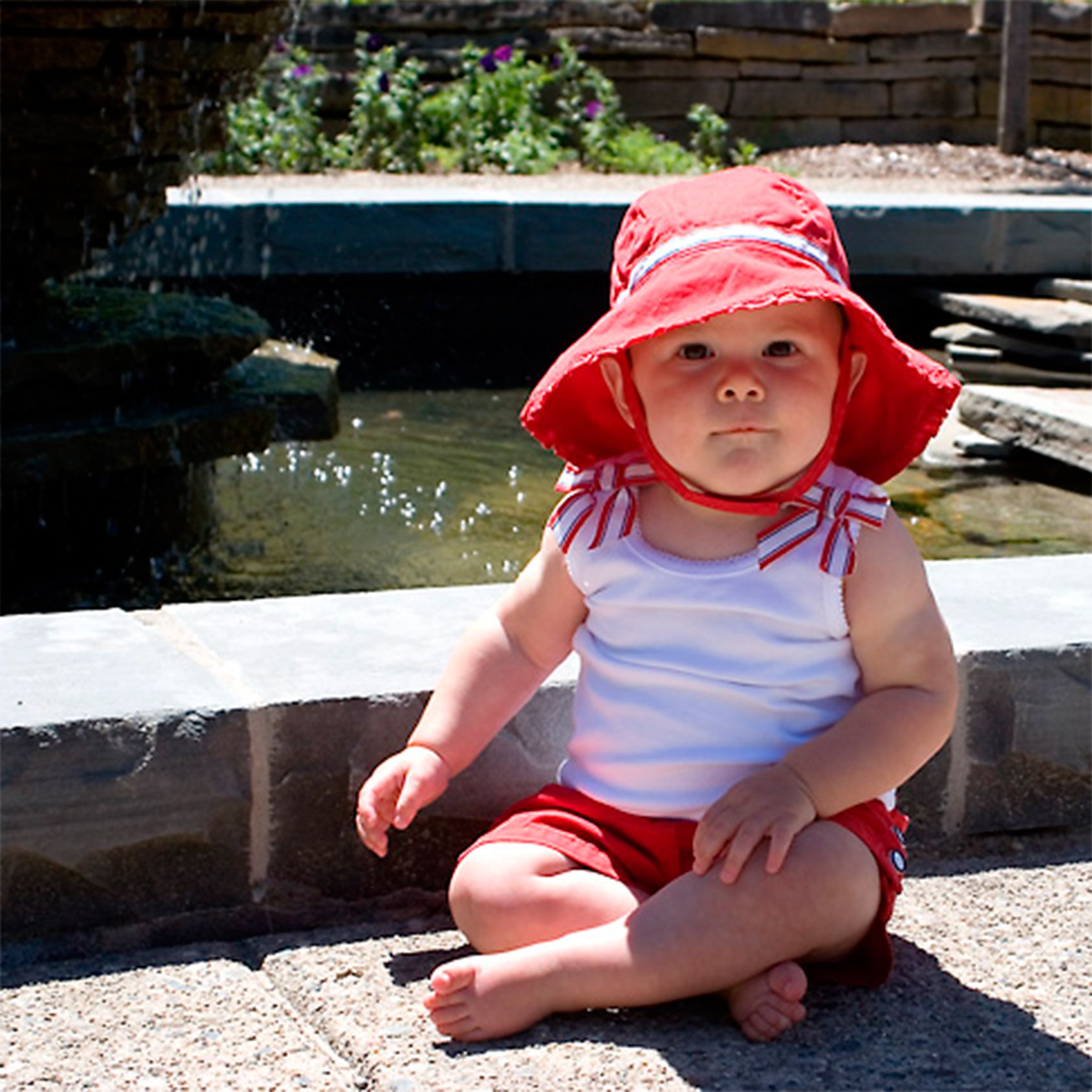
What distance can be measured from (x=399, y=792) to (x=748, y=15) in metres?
12.4

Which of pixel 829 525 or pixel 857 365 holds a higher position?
pixel 857 365

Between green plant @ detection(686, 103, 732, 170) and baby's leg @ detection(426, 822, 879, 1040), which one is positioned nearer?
baby's leg @ detection(426, 822, 879, 1040)

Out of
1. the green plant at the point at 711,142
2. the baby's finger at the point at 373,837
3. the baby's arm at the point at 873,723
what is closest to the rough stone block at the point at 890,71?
the green plant at the point at 711,142

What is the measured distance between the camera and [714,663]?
7.46 feet

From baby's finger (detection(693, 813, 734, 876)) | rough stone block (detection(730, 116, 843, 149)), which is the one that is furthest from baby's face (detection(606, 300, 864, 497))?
rough stone block (detection(730, 116, 843, 149))

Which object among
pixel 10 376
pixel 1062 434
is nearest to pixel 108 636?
pixel 10 376

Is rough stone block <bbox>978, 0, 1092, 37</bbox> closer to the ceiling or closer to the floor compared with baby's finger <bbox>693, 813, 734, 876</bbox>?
closer to the ceiling

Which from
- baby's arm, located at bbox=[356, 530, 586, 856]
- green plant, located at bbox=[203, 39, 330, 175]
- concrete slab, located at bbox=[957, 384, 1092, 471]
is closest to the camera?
baby's arm, located at bbox=[356, 530, 586, 856]

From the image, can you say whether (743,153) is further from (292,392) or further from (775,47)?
(292,392)

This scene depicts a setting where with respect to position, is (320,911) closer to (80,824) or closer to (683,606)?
(80,824)

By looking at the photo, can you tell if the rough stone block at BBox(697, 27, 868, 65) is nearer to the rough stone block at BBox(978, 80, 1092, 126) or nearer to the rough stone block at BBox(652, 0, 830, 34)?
the rough stone block at BBox(652, 0, 830, 34)

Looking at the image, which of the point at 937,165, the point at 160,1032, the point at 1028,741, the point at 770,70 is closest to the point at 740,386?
the point at 1028,741

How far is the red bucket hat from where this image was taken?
2152mm

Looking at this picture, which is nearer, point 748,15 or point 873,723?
point 873,723
